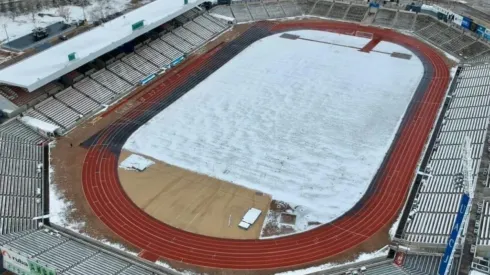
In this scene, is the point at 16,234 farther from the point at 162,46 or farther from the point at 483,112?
the point at 483,112

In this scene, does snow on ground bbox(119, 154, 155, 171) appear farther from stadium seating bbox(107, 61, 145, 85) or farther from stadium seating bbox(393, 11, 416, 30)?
stadium seating bbox(393, 11, 416, 30)

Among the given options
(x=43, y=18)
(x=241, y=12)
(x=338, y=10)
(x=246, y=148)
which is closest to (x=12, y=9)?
(x=43, y=18)

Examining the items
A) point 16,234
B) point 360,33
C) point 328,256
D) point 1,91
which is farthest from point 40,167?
point 360,33

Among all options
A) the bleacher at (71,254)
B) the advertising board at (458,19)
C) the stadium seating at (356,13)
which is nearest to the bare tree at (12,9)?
the bleacher at (71,254)

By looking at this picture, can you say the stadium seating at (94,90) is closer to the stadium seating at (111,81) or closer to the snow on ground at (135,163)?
the stadium seating at (111,81)

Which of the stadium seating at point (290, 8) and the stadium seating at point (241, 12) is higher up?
the stadium seating at point (290, 8)
